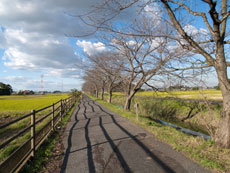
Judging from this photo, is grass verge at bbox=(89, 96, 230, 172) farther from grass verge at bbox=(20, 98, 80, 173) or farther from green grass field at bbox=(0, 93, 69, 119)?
green grass field at bbox=(0, 93, 69, 119)

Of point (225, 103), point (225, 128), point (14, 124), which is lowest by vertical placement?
point (14, 124)

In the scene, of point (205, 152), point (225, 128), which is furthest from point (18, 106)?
point (225, 128)

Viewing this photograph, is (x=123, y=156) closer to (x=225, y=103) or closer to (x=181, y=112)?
(x=225, y=103)

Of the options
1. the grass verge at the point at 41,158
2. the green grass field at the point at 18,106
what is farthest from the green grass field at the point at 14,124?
the grass verge at the point at 41,158

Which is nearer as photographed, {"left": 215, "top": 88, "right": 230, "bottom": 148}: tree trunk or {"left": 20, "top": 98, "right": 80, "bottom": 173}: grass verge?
{"left": 20, "top": 98, "right": 80, "bottom": 173}: grass verge

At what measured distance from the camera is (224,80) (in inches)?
168

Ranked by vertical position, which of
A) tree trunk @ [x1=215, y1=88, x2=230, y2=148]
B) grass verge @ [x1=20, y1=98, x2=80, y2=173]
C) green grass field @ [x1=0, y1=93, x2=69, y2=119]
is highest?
tree trunk @ [x1=215, y1=88, x2=230, y2=148]

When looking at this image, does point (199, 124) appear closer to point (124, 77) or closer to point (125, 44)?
point (124, 77)

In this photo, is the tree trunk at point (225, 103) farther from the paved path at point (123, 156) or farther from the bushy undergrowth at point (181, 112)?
the bushy undergrowth at point (181, 112)

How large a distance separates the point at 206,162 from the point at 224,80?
2.37 meters

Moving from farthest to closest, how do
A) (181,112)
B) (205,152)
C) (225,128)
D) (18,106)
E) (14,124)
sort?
(18,106) < (181,112) < (14,124) < (225,128) < (205,152)

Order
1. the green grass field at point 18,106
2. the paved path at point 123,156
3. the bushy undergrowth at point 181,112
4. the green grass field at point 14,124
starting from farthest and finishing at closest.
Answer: the green grass field at point 18,106, the bushy undergrowth at point 181,112, the green grass field at point 14,124, the paved path at point 123,156

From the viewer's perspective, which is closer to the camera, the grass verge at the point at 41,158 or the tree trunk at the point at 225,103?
the grass verge at the point at 41,158

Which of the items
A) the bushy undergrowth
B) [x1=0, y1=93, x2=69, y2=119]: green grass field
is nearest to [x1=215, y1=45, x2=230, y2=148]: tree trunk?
the bushy undergrowth
